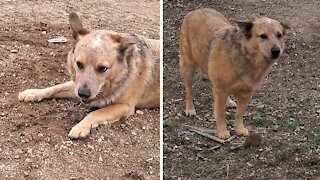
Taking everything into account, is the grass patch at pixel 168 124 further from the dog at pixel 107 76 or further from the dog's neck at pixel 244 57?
the dog's neck at pixel 244 57

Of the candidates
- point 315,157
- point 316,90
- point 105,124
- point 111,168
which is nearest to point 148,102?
point 105,124

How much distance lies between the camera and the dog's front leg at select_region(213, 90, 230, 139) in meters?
4.03

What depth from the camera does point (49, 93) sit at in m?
4.07

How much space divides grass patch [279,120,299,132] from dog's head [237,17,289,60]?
948mm

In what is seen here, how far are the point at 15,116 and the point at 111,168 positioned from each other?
0.76 metres

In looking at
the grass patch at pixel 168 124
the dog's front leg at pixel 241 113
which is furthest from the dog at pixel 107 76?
the dog's front leg at pixel 241 113

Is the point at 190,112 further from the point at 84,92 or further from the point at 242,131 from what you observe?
the point at 84,92

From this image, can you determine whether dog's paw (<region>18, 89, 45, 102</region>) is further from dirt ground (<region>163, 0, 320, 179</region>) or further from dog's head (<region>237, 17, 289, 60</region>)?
dog's head (<region>237, 17, 289, 60</region>)

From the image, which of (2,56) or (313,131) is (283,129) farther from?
(2,56)

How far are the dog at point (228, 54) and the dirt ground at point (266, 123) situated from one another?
18 centimetres

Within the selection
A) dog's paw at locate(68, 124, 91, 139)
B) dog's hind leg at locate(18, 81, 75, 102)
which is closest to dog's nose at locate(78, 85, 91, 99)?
dog's paw at locate(68, 124, 91, 139)

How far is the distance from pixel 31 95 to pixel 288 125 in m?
1.80

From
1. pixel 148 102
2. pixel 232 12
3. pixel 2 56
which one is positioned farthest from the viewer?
pixel 232 12

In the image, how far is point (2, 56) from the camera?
452 cm
